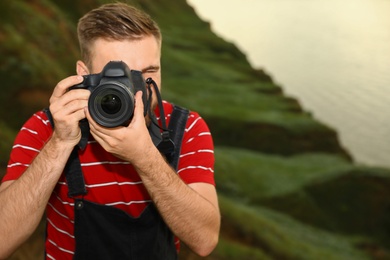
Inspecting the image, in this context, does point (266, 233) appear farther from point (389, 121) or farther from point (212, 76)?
point (389, 121)

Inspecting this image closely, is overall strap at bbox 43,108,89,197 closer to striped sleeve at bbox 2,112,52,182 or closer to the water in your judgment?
striped sleeve at bbox 2,112,52,182

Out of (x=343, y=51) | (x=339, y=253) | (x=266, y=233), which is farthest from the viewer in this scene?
(x=343, y=51)

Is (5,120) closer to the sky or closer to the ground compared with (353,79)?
closer to the sky

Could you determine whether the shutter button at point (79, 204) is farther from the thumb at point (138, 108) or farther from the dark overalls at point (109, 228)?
the thumb at point (138, 108)

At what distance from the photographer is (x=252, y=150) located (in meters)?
17.1

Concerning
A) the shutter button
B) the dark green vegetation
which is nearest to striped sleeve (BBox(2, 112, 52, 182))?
the shutter button

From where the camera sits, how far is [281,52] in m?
40.8

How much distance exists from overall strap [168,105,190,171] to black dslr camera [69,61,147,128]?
45cm

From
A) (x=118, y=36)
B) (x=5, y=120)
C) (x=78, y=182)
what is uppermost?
(x=118, y=36)

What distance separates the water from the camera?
27.3 meters

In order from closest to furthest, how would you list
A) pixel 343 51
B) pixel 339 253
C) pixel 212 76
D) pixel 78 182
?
pixel 78 182 → pixel 339 253 → pixel 212 76 → pixel 343 51

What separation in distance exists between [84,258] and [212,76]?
68.3 feet

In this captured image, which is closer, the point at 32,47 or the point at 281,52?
the point at 32,47

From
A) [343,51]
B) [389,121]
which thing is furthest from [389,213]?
[343,51]
